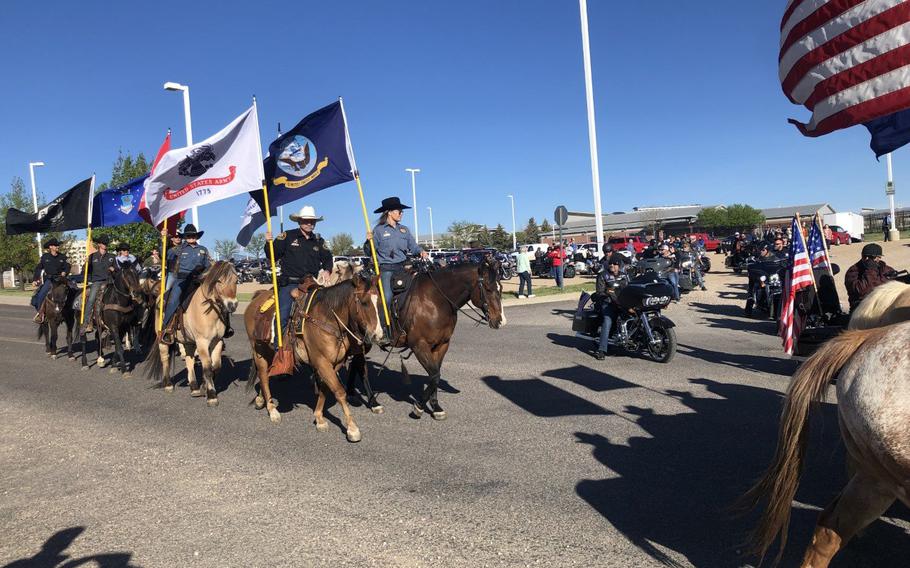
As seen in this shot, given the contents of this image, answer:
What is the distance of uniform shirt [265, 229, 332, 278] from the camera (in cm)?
805

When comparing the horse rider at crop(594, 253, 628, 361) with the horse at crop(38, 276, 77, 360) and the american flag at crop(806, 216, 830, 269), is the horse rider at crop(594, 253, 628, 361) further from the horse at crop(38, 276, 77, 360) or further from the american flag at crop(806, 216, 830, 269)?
the horse at crop(38, 276, 77, 360)

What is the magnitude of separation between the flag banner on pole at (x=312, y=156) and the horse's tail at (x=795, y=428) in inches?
263

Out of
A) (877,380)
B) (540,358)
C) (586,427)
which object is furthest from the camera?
(540,358)

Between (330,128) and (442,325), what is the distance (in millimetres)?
3439

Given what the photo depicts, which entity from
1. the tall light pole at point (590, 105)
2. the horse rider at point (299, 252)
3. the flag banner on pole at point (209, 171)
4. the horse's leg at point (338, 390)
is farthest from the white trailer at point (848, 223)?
the horse's leg at point (338, 390)

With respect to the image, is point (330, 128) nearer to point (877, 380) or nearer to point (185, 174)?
point (185, 174)

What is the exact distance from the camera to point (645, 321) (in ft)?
33.1

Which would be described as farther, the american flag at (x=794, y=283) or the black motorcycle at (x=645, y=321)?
the black motorcycle at (x=645, y=321)

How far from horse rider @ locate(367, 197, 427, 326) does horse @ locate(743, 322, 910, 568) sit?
19.6ft

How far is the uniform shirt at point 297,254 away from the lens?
8.05 metres

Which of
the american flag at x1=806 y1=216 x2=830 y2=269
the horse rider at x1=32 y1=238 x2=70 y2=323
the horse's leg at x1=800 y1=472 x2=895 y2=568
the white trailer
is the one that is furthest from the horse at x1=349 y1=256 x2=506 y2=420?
the white trailer

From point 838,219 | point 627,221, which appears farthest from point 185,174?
point 627,221

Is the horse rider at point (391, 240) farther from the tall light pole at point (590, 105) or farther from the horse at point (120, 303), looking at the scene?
the tall light pole at point (590, 105)

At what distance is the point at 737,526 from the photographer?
399cm
